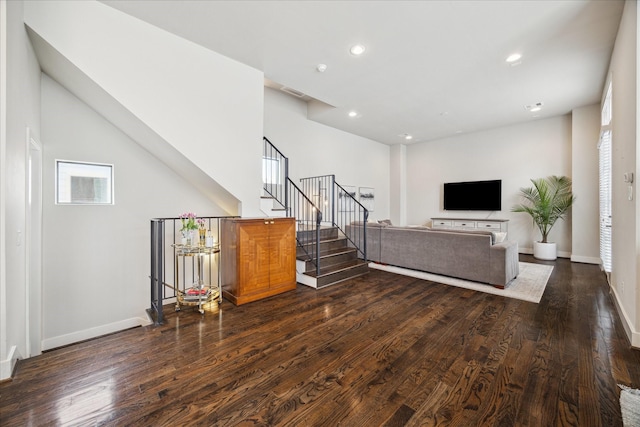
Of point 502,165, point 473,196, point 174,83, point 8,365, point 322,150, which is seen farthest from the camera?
point 473,196

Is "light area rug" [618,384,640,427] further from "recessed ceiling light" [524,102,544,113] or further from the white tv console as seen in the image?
"recessed ceiling light" [524,102,544,113]

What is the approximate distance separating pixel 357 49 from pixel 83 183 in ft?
13.2

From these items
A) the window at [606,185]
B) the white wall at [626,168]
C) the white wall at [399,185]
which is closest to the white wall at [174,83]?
the white wall at [626,168]

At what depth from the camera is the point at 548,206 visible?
6.22m

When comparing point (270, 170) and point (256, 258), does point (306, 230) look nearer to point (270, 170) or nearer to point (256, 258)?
point (256, 258)

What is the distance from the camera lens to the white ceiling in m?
2.88

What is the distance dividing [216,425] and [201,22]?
3.90m

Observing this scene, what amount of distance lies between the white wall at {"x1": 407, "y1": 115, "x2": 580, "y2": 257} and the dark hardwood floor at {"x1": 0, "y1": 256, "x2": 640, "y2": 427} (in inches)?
174

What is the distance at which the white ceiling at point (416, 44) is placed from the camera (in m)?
2.88

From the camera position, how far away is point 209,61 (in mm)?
3562

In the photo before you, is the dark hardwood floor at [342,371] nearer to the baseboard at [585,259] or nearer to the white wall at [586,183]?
the baseboard at [585,259]

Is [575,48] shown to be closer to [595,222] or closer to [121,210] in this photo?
[595,222]

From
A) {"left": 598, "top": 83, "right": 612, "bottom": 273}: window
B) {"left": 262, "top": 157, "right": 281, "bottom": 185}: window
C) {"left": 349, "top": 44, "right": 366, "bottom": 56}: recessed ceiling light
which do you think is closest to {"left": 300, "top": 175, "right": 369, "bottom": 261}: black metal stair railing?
{"left": 262, "top": 157, "right": 281, "bottom": 185}: window

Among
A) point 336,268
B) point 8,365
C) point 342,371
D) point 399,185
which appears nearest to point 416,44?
point 336,268
